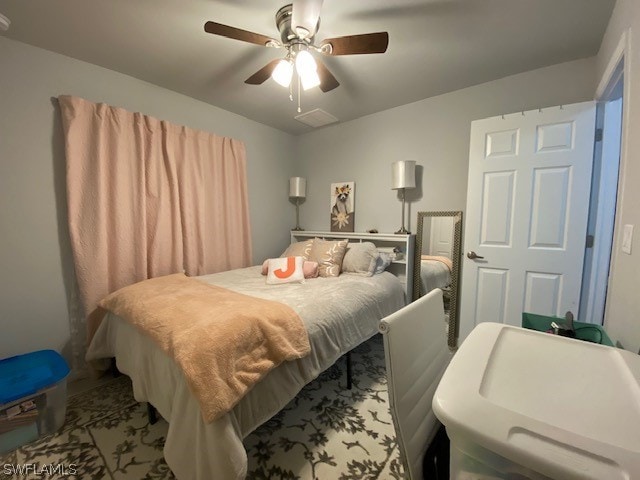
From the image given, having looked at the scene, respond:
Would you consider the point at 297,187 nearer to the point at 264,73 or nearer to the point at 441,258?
the point at 264,73

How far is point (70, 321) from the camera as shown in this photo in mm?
2064

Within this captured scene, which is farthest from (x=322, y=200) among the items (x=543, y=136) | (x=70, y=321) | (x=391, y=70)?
(x=70, y=321)

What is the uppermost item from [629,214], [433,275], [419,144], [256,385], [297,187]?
[419,144]

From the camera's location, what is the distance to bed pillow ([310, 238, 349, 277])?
2.54 metres

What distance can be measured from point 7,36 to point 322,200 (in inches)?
114

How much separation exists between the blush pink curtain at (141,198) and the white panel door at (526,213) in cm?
243

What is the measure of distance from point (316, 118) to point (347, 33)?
4.19 ft

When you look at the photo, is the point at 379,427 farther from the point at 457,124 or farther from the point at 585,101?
the point at 585,101

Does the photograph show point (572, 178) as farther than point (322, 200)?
No

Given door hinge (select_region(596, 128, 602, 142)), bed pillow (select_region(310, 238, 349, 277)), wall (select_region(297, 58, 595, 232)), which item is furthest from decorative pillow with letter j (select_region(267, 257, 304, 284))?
door hinge (select_region(596, 128, 602, 142))

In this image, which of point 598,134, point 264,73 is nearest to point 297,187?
point 264,73

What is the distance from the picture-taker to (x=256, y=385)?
1274 millimetres

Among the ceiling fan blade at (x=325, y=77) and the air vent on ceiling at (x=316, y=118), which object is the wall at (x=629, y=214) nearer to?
the ceiling fan blade at (x=325, y=77)

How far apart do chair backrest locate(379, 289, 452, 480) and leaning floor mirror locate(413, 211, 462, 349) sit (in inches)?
60.3
